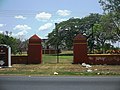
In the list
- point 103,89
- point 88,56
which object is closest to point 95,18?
point 88,56

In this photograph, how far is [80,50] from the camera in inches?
1457

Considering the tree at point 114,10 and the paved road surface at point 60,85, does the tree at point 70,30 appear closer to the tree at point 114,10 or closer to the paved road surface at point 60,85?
the tree at point 114,10

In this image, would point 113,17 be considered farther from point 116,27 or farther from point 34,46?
point 34,46

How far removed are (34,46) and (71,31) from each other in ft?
146

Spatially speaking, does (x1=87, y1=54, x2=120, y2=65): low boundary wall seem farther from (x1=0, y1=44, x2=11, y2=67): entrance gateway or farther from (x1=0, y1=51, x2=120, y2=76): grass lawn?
(x1=0, y1=44, x2=11, y2=67): entrance gateway

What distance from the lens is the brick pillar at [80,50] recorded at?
1446 inches

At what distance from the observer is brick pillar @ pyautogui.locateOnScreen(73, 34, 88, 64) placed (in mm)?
36719

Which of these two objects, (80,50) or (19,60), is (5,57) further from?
(80,50)

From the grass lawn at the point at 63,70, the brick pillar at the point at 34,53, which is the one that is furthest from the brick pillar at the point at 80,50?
the grass lawn at the point at 63,70

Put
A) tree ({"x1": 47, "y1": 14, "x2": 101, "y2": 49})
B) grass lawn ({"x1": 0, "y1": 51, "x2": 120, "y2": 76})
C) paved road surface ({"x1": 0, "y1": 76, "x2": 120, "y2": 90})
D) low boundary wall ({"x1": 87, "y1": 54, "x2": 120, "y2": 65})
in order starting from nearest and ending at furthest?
1. paved road surface ({"x1": 0, "y1": 76, "x2": 120, "y2": 90})
2. grass lawn ({"x1": 0, "y1": 51, "x2": 120, "y2": 76})
3. low boundary wall ({"x1": 87, "y1": 54, "x2": 120, "y2": 65})
4. tree ({"x1": 47, "y1": 14, "x2": 101, "y2": 49})

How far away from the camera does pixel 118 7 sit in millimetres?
50469

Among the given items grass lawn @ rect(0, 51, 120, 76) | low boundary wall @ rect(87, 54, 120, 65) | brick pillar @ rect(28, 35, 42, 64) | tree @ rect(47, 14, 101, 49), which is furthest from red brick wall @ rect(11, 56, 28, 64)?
tree @ rect(47, 14, 101, 49)

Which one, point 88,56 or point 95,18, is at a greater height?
point 95,18

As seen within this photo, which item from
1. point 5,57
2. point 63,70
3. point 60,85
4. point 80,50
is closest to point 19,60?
point 5,57
